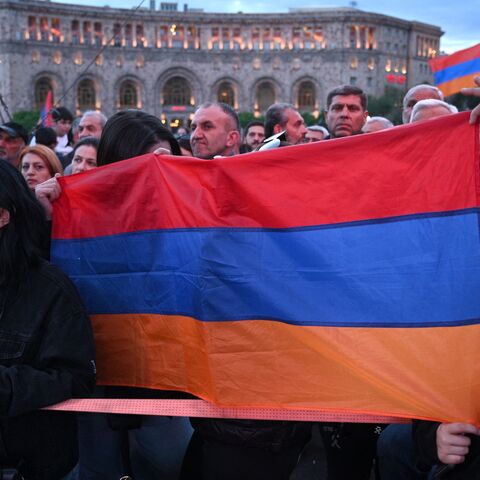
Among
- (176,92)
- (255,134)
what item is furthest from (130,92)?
(255,134)

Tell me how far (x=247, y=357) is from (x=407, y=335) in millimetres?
595

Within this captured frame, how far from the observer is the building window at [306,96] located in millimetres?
62375

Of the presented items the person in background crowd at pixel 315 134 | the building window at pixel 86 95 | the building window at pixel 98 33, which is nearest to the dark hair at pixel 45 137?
the person in background crowd at pixel 315 134

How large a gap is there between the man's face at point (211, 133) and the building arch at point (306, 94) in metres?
59.2

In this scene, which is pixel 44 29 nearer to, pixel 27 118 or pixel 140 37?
pixel 140 37

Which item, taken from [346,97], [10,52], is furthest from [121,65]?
[346,97]

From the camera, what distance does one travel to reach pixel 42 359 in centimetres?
231

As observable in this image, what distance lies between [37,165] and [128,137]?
1.29 meters

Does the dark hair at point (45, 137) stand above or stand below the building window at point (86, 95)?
below

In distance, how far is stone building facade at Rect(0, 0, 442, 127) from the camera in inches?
2174

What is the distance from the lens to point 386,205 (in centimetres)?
223

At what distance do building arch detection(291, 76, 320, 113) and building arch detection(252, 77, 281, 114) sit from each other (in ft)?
5.65

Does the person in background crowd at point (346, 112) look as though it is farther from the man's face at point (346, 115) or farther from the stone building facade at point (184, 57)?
the stone building facade at point (184, 57)

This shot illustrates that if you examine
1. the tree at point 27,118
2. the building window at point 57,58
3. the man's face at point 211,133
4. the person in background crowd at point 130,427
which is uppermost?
the building window at point 57,58
